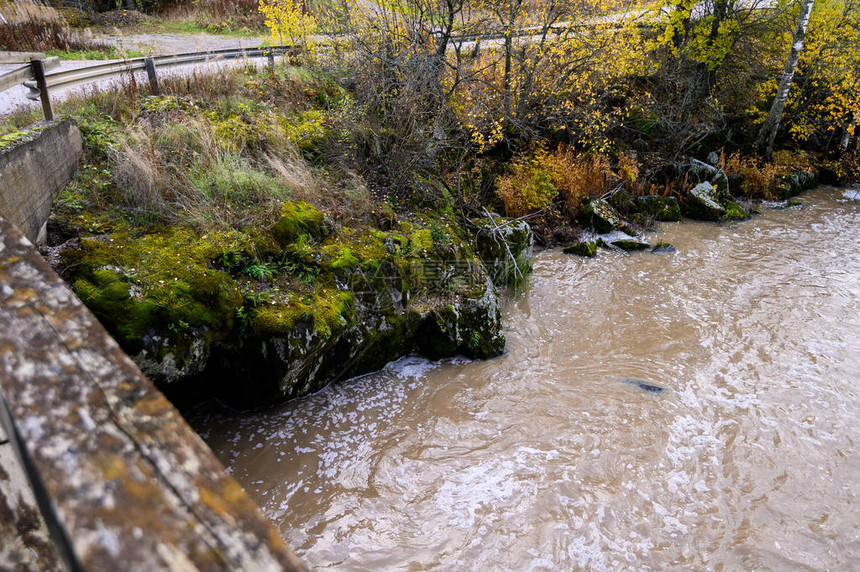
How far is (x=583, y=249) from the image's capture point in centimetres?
952

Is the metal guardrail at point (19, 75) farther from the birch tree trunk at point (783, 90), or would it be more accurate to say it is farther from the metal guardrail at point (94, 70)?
the birch tree trunk at point (783, 90)

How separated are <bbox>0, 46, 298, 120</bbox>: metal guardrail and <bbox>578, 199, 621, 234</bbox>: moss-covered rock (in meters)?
7.57

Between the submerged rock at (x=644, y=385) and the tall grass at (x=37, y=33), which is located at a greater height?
the tall grass at (x=37, y=33)

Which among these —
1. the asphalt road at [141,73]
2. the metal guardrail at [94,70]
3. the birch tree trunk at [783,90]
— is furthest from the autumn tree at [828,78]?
the asphalt road at [141,73]

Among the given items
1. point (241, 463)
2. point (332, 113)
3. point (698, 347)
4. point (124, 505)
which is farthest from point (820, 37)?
point (124, 505)

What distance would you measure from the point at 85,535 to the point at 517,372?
5875 millimetres

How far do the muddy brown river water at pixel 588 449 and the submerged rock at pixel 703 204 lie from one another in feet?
13.7

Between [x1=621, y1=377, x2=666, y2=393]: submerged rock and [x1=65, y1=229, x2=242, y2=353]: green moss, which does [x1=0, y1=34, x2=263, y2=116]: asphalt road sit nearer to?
[x1=65, y1=229, x2=242, y2=353]: green moss

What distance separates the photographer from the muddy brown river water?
4.15 meters

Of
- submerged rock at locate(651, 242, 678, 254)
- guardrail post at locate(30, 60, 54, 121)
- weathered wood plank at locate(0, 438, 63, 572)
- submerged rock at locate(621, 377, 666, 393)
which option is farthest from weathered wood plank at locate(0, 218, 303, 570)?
submerged rock at locate(651, 242, 678, 254)

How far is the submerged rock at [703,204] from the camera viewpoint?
37.5ft

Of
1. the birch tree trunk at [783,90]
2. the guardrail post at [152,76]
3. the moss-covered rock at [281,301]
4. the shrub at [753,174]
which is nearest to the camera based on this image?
the moss-covered rock at [281,301]

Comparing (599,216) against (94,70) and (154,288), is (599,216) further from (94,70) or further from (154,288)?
(94,70)

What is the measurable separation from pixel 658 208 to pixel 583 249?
3.09 m
